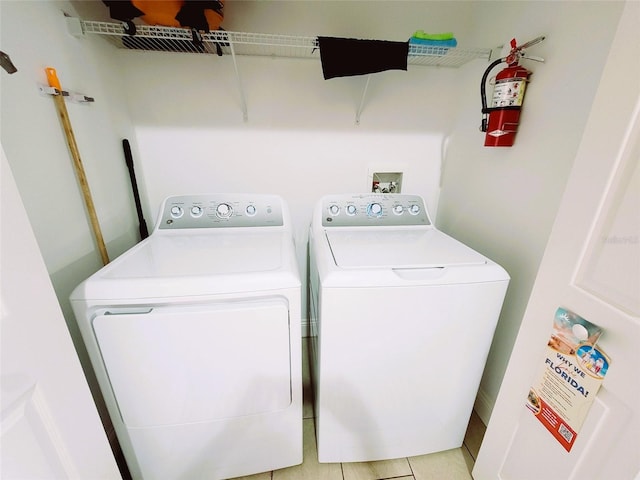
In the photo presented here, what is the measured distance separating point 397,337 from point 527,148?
1.05 m

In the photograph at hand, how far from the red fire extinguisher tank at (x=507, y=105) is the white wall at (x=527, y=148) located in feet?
0.13

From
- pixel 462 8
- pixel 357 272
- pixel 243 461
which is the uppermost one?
pixel 462 8

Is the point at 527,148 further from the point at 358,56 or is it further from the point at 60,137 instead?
the point at 60,137

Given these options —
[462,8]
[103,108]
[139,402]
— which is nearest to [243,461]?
[139,402]

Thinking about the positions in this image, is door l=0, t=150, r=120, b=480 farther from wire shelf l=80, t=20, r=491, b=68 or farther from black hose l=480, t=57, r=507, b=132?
black hose l=480, t=57, r=507, b=132

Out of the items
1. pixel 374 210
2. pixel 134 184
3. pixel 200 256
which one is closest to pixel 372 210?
pixel 374 210

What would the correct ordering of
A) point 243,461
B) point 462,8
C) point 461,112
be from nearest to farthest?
point 243,461 < point 462,8 < point 461,112

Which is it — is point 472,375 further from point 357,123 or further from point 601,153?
point 357,123

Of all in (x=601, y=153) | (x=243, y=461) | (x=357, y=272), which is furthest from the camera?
(x=243, y=461)

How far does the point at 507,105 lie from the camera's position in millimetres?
1224

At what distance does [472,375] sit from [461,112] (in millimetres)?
1507

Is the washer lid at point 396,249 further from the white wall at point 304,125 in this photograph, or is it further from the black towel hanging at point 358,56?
the black towel hanging at point 358,56

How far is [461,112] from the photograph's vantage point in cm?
171

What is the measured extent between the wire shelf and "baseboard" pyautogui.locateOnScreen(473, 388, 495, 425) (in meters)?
1.87
